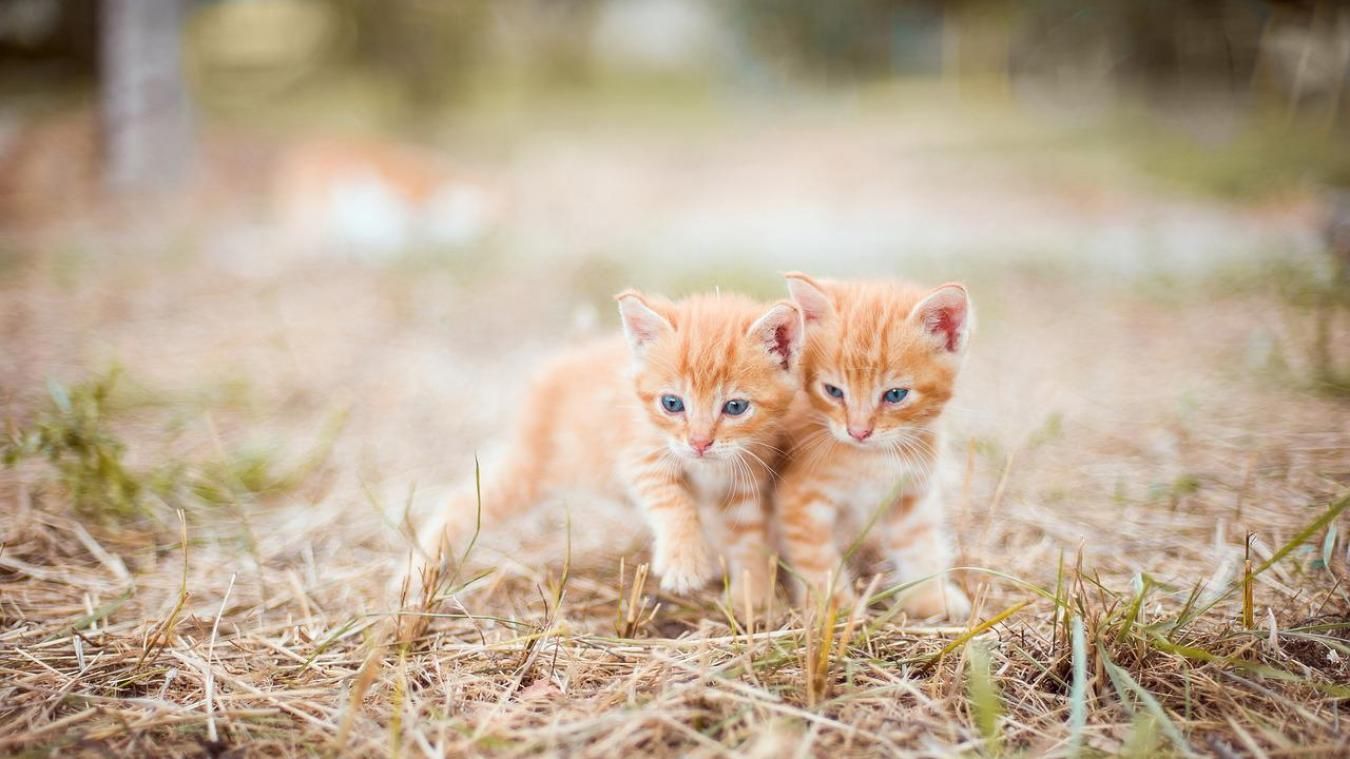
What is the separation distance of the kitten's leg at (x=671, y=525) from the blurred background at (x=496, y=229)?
634 mm

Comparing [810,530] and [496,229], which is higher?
[496,229]

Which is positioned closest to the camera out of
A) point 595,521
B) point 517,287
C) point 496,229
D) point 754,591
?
point 754,591

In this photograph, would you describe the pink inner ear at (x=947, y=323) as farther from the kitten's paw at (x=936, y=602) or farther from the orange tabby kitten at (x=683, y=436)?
the kitten's paw at (x=936, y=602)

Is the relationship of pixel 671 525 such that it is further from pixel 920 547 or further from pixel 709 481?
pixel 920 547

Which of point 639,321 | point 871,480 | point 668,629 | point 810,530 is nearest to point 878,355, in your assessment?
point 871,480

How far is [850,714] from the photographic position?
124 centimetres

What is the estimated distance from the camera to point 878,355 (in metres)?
1.54

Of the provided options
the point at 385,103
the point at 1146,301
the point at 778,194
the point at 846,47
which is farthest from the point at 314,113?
the point at 1146,301

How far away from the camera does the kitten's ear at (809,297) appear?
1530 mm

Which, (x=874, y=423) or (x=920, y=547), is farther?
(x=920, y=547)

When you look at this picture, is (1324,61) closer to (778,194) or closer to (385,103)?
(778,194)

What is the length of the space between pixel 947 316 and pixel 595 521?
1.16m

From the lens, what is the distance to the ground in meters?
1.23

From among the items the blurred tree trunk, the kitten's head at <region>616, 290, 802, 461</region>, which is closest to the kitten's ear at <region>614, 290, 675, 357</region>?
the kitten's head at <region>616, 290, 802, 461</region>
